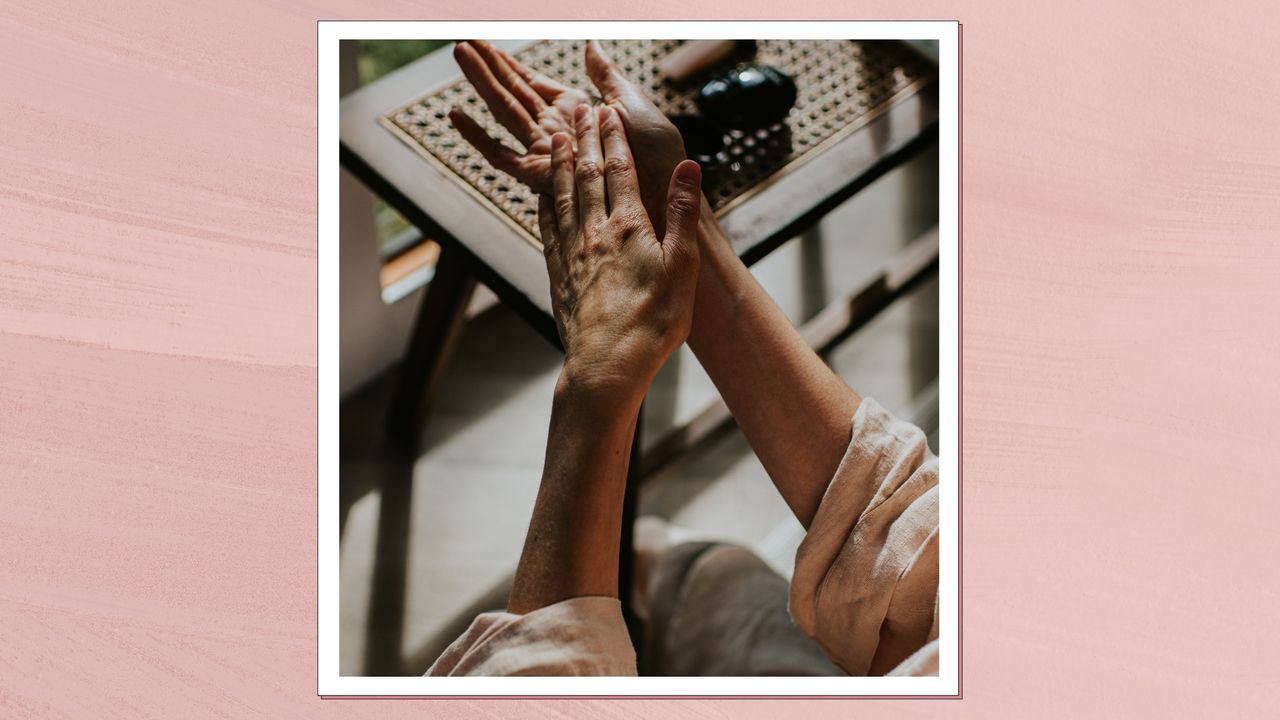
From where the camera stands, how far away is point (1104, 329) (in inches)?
27.2

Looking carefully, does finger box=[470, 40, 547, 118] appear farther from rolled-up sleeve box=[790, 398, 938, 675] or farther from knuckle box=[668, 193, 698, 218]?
rolled-up sleeve box=[790, 398, 938, 675]

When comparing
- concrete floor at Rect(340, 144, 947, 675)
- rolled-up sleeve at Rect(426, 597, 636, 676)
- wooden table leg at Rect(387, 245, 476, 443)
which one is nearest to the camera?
rolled-up sleeve at Rect(426, 597, 636, 676)

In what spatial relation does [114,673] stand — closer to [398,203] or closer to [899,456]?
[398,203]

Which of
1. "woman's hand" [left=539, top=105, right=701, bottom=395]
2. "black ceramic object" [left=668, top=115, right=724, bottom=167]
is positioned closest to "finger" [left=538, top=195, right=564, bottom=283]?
"woman's hand" [left=539, top=105, right=701, bottom=395]

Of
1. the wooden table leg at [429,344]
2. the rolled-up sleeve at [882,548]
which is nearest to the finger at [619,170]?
the rolled-up sleeve at [882,548]

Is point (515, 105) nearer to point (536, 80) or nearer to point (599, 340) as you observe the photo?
point (536, 80)

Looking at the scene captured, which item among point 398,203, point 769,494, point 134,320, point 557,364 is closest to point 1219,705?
point 769,494

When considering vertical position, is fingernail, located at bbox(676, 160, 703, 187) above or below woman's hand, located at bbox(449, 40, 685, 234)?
below

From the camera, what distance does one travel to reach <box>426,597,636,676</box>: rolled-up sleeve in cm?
64

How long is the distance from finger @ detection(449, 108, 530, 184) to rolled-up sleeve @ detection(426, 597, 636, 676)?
0.30 meters

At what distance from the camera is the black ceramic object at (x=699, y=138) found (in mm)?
715

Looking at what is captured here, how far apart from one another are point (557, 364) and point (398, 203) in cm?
17

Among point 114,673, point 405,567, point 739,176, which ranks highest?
point 739,176

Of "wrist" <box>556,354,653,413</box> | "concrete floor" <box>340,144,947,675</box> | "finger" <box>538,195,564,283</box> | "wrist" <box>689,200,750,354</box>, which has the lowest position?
"concrete floor" <box>340,144,947,675</box>
